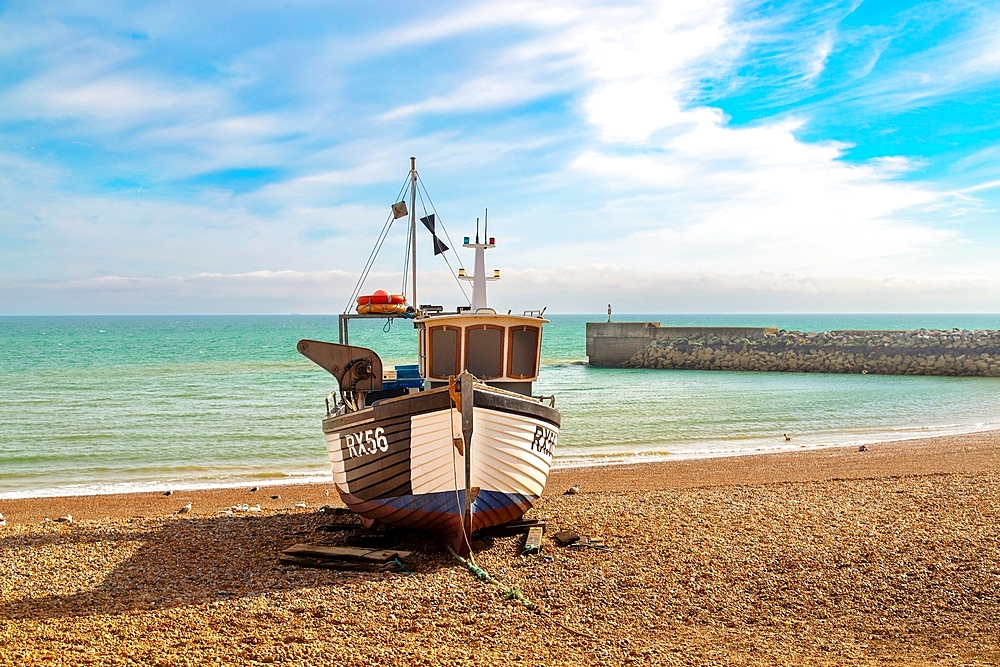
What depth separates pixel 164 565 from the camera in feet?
29.2

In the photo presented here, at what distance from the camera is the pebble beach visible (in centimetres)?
652

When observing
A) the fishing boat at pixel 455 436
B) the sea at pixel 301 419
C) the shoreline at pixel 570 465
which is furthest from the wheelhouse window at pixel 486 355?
the shoreline at pixel 570 465

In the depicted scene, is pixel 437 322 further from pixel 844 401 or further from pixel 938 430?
pixel 844 401

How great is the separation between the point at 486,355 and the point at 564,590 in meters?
3.49

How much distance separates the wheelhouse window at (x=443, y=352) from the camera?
10.4m

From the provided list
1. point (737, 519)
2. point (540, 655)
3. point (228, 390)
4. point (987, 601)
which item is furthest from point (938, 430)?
point (228, 390)

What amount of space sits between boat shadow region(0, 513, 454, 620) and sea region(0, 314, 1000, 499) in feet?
16.3

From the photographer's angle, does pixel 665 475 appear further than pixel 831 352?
No

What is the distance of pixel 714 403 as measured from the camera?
3009cm

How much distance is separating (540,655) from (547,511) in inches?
198

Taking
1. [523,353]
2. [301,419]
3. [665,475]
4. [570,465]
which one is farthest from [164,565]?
[301,419]

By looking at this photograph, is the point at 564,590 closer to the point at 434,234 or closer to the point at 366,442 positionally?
the point at 366,442

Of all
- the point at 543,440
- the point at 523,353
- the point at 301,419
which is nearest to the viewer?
the point at 543,440

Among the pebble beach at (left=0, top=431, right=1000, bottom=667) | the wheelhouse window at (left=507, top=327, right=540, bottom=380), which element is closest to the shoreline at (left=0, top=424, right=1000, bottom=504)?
the pebble beach at (left=0, top=431, right=1000, bottom=667)
